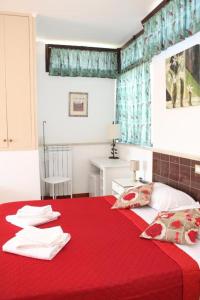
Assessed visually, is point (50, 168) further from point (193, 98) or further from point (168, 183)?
point (193, 98)

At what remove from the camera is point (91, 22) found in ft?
11.8

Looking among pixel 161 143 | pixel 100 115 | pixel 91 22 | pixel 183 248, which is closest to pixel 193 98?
pixel 161 143

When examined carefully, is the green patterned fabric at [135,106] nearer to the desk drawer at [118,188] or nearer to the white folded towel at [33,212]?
the desk drawer at [118,188]

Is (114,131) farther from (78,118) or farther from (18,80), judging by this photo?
(18,80)

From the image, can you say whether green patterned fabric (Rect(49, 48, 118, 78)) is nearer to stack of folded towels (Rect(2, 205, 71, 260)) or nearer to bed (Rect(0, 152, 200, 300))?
stack of folded towels (Rect(2, 205, 71, 260))

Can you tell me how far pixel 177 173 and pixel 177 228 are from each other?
3.31ft

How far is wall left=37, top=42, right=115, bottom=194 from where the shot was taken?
14.9ft

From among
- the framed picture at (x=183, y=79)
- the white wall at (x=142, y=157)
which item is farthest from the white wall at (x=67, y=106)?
the framed picture at (x=183, y=79)

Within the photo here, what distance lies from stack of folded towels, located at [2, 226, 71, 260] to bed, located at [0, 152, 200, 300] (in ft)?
0.11

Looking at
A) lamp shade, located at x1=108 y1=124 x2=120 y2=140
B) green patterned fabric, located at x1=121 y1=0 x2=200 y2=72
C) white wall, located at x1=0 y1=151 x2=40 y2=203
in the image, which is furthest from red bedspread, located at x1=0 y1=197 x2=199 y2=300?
lamp shade, located at x1=108 y1=124 x2=120 y2=140

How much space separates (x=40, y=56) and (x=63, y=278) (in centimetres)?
386

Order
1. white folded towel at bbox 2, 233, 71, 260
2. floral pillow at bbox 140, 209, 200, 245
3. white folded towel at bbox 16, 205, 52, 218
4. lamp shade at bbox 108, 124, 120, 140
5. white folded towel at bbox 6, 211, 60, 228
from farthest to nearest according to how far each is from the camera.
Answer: lamp shade at bbox 108, 124, 120, 140, white folded towel at bbox 16, 205, 52, 218, white folded towel at bbox 6, 211, 60, 228, floral pillow at bbox 140, 209, 200, 245, white folded towel at bbox 2, 233, 71, 260

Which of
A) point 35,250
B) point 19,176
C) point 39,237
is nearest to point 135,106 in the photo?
point 19,176

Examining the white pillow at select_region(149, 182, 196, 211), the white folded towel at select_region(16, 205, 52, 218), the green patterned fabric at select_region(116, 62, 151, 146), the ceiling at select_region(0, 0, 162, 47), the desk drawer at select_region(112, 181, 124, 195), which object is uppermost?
the ceiling at select_region(0, 0, 162, 47)
